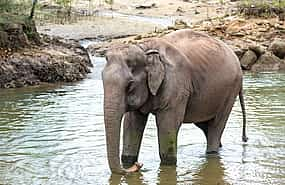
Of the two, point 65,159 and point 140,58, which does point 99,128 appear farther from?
point 140,58

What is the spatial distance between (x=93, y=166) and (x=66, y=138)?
217 centimetres

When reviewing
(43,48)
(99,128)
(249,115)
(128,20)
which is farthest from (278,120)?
(128,20)

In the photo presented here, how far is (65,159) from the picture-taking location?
10688 millimetres

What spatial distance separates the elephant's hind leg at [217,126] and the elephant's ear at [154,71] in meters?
1.94

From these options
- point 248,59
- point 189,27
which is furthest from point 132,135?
point 189,27

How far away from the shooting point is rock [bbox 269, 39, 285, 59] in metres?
25.2

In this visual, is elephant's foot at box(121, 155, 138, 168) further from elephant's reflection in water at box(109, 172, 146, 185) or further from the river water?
elephant's reflection in water at box(109, 172, 146, 185)

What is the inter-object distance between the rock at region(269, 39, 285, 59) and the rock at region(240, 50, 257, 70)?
865mm

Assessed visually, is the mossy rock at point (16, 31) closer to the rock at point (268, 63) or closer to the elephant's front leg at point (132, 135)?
the rock at point (268, 63)

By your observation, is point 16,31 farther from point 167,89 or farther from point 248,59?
point 167,89

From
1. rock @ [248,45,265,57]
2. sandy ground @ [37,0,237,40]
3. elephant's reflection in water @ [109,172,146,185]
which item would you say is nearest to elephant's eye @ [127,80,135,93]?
elephant's reflection in water @ [109,172,146,185]

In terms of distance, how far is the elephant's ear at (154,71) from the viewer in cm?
899

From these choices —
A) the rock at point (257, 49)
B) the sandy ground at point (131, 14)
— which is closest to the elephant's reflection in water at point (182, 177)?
the rock at point (257, 49)

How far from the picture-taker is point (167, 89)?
368 inches
